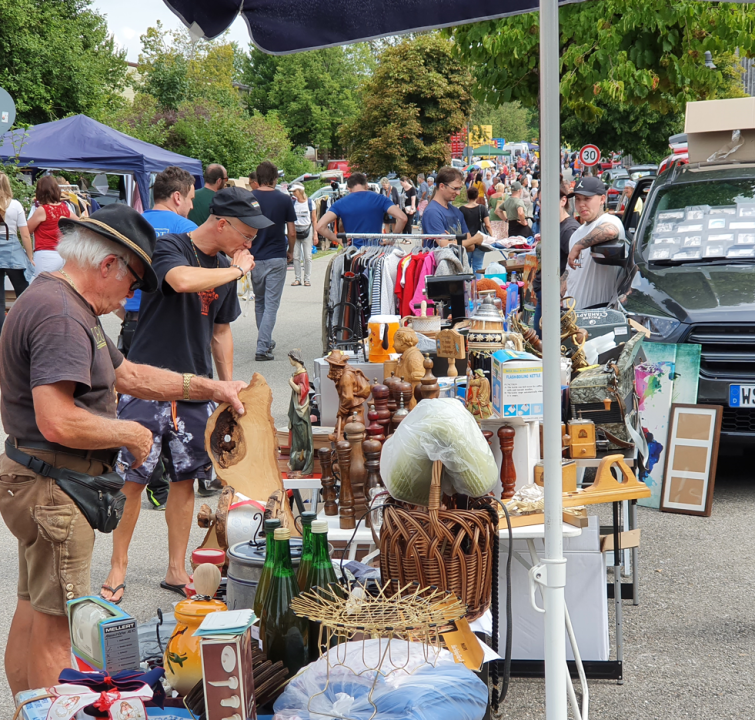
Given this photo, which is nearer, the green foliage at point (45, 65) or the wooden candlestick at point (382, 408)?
the wooden candlestick at point (382, 408)

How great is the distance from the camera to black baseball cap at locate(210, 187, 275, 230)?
4.40m

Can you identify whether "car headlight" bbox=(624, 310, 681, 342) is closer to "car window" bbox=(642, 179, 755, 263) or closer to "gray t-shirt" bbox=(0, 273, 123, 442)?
"car window" bbox=(642, 179, 755, 263)

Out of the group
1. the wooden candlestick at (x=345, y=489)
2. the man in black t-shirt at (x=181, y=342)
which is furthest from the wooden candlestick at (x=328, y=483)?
the man in black t-shirt at (x=181, y=342)

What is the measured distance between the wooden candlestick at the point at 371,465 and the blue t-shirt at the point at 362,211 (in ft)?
21.5

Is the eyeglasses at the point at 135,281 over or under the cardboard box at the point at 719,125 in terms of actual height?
under

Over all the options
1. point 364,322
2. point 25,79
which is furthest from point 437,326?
point 25,79

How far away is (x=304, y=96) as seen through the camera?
65938mm

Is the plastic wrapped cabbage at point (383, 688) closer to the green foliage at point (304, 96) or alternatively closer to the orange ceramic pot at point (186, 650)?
the orange ceramic pot at point (186, 650)

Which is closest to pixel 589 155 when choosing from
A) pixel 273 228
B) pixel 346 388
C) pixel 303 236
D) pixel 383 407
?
pixel 303 236

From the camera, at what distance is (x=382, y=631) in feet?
7.35

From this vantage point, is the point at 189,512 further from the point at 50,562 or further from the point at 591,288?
the point at 591,288

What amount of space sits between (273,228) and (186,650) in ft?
27.7

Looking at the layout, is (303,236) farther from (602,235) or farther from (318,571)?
(318,571)

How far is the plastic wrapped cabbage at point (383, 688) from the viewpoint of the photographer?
209 centimetres
